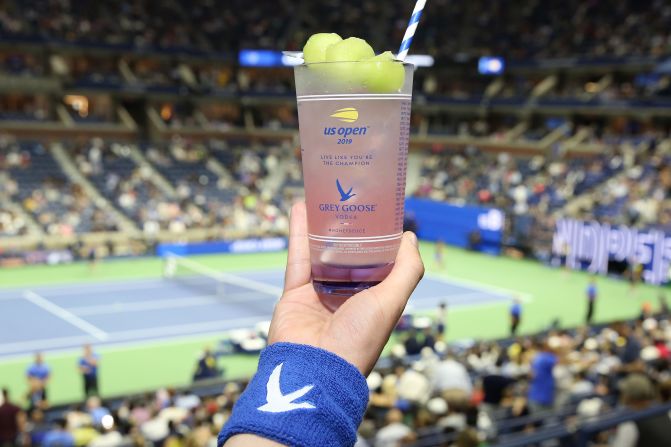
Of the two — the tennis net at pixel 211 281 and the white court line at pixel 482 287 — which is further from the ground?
the tennis net at pixel 211 281

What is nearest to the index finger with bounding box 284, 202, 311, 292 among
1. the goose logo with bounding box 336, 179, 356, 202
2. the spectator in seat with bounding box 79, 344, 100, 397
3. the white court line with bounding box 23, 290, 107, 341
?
the goose logo with bounding box 336, 179, 356, 202

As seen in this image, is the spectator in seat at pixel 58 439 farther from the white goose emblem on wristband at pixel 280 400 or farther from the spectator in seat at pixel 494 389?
the white goose emblem on wristband at pixel 280 400

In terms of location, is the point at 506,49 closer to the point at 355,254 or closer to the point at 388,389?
the point at 388,389

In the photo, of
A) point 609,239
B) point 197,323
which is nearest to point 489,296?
point 609,239

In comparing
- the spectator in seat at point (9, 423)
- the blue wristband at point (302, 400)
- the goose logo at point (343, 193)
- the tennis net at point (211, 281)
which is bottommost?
the tennis net at point (211, 281)

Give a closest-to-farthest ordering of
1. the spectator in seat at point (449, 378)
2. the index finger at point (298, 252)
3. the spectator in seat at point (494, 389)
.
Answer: the index finger at point (298, 252)
the spectator in seat at point (494, 389)
the spectator in seat at point (449, 378)

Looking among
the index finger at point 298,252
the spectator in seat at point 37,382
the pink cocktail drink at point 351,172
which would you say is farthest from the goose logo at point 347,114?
the spectator in seat at point 37,382
